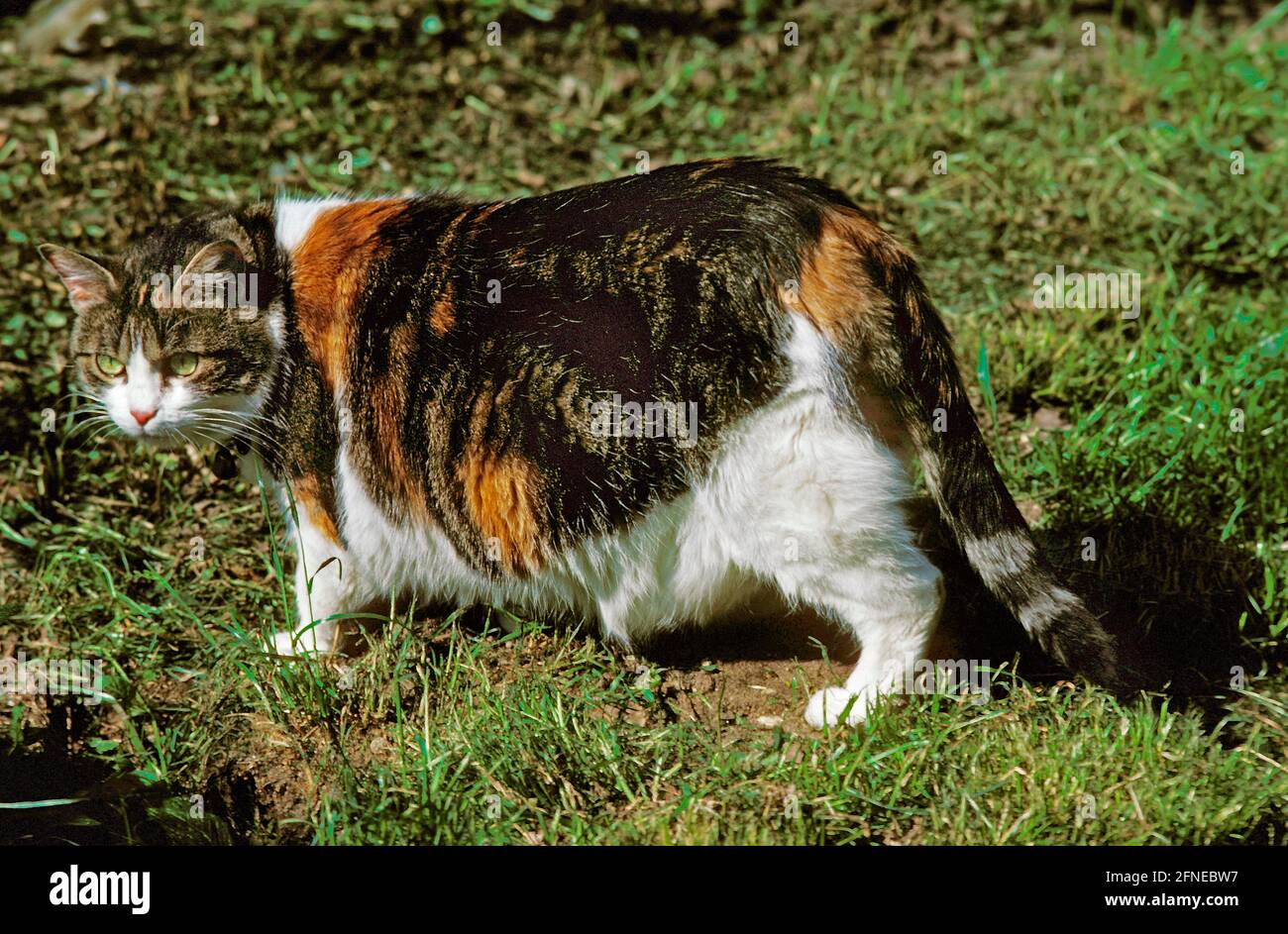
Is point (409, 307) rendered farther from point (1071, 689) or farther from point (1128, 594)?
point (1128, 594)

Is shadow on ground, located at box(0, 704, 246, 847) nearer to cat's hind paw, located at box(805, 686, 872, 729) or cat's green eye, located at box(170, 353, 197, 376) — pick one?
cat's green eye, located at box(170, 353, 197, 376)

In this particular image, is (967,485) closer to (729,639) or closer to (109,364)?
(729,639)

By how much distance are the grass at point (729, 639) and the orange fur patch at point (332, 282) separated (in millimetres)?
770

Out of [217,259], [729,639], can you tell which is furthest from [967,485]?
[217,259]

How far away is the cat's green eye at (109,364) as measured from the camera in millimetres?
3086

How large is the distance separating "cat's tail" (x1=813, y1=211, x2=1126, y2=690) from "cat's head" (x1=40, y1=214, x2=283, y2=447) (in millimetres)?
1505

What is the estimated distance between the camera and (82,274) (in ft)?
10.3

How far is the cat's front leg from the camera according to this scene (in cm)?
306

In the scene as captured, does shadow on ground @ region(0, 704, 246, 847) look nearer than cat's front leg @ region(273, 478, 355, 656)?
Yes

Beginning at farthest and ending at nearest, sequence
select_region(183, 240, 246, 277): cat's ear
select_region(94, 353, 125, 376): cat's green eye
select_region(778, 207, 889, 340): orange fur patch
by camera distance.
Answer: select_region(94, 353, 125, 376): cat's green eye
select_region(183, 240, 246, 277): cat's ear
select_region(778, 207, 889, 340): orange fur patch

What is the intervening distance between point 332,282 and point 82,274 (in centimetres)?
68

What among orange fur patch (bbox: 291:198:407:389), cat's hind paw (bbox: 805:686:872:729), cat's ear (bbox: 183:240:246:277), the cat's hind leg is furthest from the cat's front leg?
cat's hind paw (bbox: 805:686:872:729)

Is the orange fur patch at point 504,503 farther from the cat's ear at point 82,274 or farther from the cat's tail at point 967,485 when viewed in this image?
the cat's ear at point 82,274

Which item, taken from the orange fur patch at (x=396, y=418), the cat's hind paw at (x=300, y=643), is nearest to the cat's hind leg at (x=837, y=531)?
the orange fur patch at (x=396, y=418)
